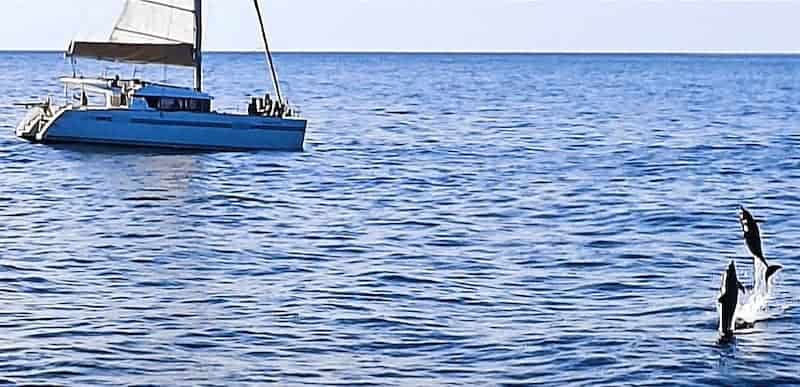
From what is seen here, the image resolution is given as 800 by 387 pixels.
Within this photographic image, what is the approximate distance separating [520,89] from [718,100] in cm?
3355

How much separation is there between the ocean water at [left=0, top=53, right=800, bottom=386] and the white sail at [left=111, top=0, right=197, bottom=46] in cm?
488

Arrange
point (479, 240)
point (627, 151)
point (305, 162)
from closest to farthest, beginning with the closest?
point (479, 240) → point (305, 162) → point (627, 151)

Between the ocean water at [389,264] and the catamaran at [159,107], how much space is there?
0.80m

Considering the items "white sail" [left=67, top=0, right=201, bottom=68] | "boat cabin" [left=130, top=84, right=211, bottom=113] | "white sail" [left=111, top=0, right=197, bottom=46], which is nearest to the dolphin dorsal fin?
"boat cabin" [left=130, top=84, right=211, bottom=113]

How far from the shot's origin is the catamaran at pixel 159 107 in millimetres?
53031

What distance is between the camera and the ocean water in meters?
20.0

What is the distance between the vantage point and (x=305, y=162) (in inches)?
2142

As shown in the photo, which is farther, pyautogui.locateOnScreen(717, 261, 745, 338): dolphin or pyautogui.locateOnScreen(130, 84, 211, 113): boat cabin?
pyautogui.locateOnScreen(130, 84, 211, 113): boat cabin

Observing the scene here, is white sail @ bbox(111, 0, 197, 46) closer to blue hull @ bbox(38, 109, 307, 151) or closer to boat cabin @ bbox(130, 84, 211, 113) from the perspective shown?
boat cabin @ bbox(130, 84, 211, 113)

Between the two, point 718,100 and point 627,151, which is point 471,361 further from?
point 718,100

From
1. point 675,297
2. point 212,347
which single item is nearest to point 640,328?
point 675,297

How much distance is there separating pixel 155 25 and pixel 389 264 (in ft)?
98.0

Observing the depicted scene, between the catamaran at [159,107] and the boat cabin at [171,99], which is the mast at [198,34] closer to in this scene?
the catamaran at [159,107]

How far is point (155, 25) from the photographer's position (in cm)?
5619
